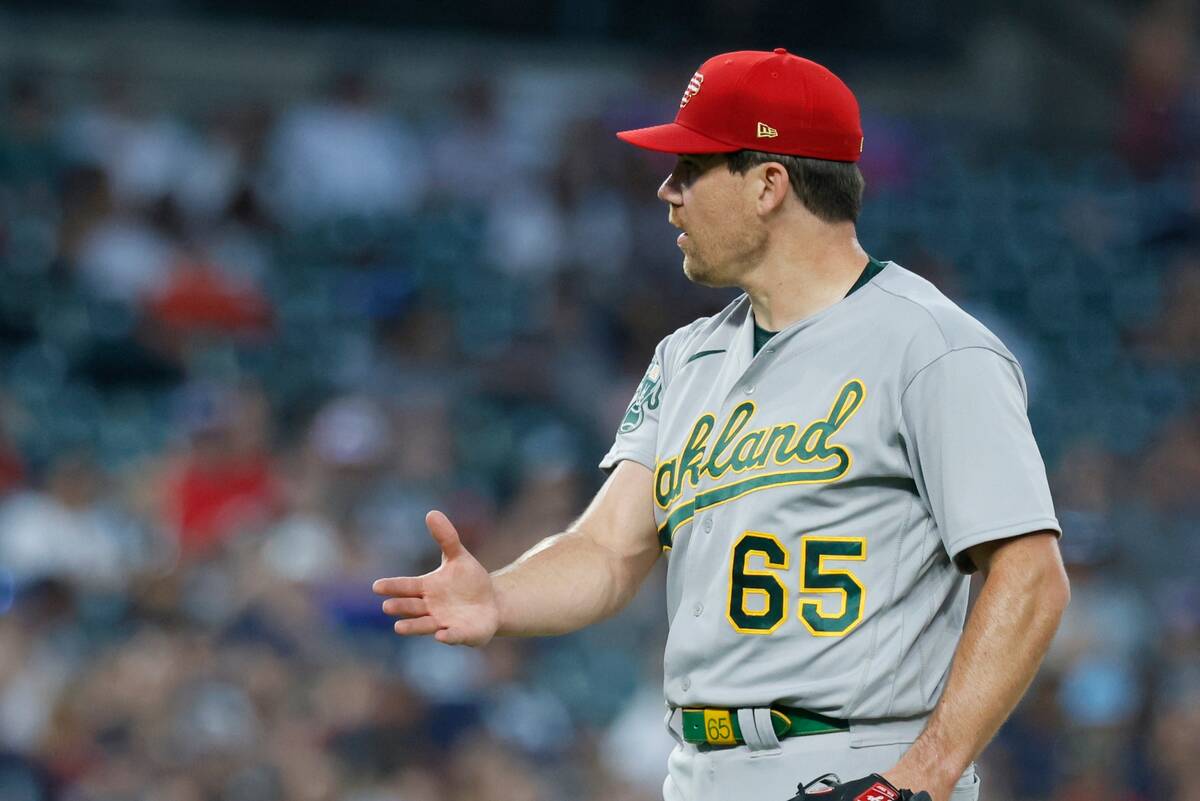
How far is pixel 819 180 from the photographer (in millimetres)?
3125

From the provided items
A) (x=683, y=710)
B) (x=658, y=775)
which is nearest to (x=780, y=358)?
(x=683, y=710)

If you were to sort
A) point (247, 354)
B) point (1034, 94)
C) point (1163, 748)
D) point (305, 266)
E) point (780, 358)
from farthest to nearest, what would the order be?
point (1034, 94) < point (305, 266) < point (247, 354) < point (1163, 748) < point (780, 358)

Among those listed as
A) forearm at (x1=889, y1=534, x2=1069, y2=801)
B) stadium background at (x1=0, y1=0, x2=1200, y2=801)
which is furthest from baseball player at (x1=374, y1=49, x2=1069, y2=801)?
stadium background at (x1=0, y1=0, x2=1200, y2=801)

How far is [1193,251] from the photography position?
1058 cm

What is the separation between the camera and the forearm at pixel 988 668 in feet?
8.67

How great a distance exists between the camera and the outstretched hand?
3.02 metres

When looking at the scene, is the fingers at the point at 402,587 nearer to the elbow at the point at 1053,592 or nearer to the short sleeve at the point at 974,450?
the short sleeve at the point at 974,450

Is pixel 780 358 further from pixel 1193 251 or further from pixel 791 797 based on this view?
pixel 1193 251

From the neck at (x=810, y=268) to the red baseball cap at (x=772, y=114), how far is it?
5.9 inches

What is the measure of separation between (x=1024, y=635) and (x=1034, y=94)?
450 inches

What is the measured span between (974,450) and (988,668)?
0.36m

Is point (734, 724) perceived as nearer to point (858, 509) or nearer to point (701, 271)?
point (858, 509)

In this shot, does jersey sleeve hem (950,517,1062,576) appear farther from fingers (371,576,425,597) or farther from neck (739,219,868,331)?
fingers (371,576,425,597)

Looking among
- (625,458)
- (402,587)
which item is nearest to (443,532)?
(402,587)
